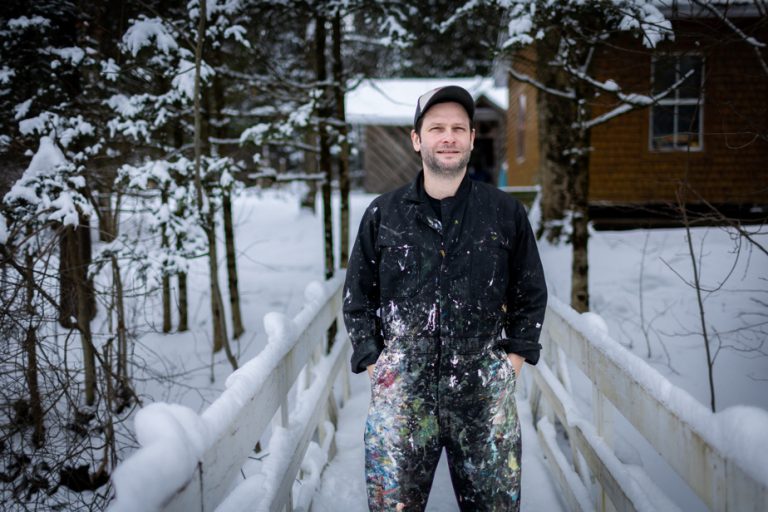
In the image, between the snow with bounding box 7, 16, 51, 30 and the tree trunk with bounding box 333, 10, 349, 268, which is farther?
the tree trunk with bounding box 333, 10, 349, 268

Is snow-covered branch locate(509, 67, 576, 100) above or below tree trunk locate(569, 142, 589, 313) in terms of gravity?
above

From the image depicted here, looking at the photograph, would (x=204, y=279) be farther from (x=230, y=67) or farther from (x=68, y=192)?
(x=68, y=192)

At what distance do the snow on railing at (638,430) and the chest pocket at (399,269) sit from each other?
0.95m

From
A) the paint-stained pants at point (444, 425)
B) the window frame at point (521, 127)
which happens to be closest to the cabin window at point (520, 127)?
the window frame at point (521, 127)

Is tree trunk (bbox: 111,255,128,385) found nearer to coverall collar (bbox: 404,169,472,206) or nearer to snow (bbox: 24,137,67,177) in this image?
snow (bbox: 24,137,67,177)

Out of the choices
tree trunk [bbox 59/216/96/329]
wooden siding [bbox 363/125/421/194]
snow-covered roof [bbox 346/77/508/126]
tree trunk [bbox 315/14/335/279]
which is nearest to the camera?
tree trunk [bbox 59/216/96/329]

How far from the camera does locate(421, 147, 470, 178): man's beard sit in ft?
7.52

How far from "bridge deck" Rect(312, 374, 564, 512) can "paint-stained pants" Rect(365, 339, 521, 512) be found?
103cm

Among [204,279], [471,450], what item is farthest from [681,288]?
[204,279]

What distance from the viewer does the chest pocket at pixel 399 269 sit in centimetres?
226

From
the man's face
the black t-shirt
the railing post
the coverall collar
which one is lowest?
the railing post

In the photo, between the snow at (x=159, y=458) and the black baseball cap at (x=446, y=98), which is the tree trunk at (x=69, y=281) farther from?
the black baseball cap at (x=446, y=98)

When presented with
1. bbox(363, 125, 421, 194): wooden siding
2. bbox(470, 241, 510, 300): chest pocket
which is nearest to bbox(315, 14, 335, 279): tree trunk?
bbox(470, 241, 510, 300): chest pocket

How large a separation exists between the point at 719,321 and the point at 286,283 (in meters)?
8.49
